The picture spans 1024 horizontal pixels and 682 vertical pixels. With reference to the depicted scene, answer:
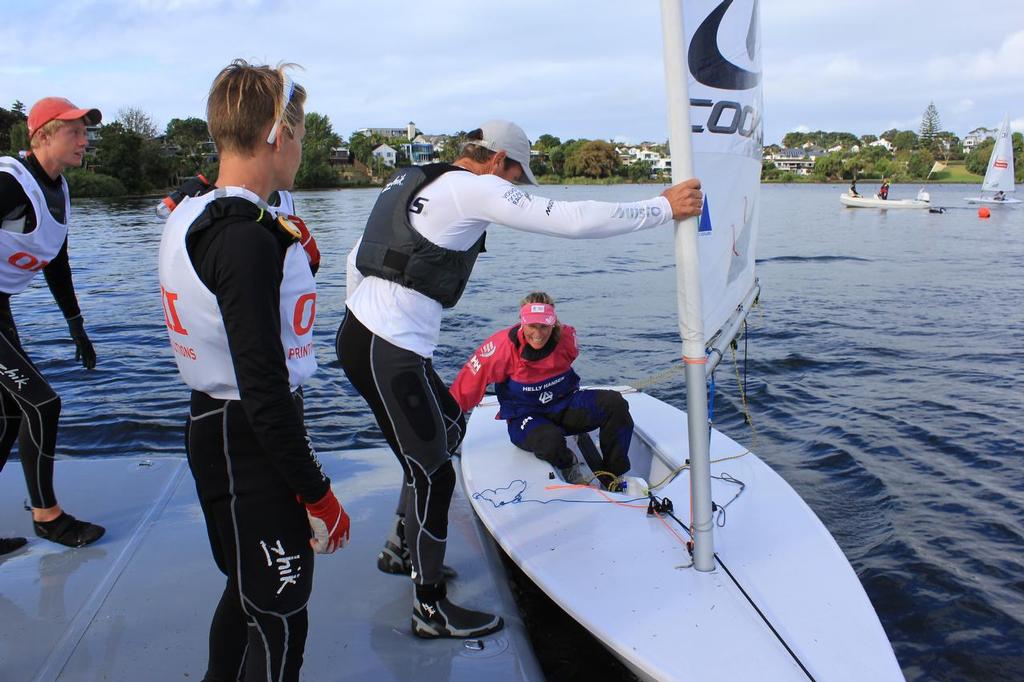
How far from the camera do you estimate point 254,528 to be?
1.84 m

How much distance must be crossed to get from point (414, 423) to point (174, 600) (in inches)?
47.7

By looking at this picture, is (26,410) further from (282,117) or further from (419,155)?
(419,155)

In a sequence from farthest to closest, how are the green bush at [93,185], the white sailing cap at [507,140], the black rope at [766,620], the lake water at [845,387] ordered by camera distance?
the green bush at [93,185] → the lake water at [845,387] → the white sailing cap at [507,140] → the black rope at [766,620]

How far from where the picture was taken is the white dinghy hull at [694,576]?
252cm

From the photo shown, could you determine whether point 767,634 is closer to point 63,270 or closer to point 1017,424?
point 63,270

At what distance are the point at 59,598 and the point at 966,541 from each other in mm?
5258

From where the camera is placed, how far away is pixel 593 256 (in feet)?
73.0

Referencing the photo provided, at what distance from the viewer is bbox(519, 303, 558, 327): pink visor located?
14.0ft

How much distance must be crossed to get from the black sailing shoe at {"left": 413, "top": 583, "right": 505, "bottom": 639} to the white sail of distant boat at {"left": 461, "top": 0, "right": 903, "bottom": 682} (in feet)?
1.07

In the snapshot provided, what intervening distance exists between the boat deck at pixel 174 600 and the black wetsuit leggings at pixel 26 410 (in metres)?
0.36

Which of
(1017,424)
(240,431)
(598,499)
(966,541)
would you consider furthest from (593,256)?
(240,431)

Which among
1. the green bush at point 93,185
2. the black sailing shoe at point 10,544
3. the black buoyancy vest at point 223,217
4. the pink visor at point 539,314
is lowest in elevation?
the black sailing shoe at point 10,544

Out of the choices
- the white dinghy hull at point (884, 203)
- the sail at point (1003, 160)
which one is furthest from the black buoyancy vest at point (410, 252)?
the sail at point (1003, 160)

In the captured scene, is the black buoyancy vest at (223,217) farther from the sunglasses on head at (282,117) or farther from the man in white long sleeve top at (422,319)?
the man in white long sleeve top at (422,319)
